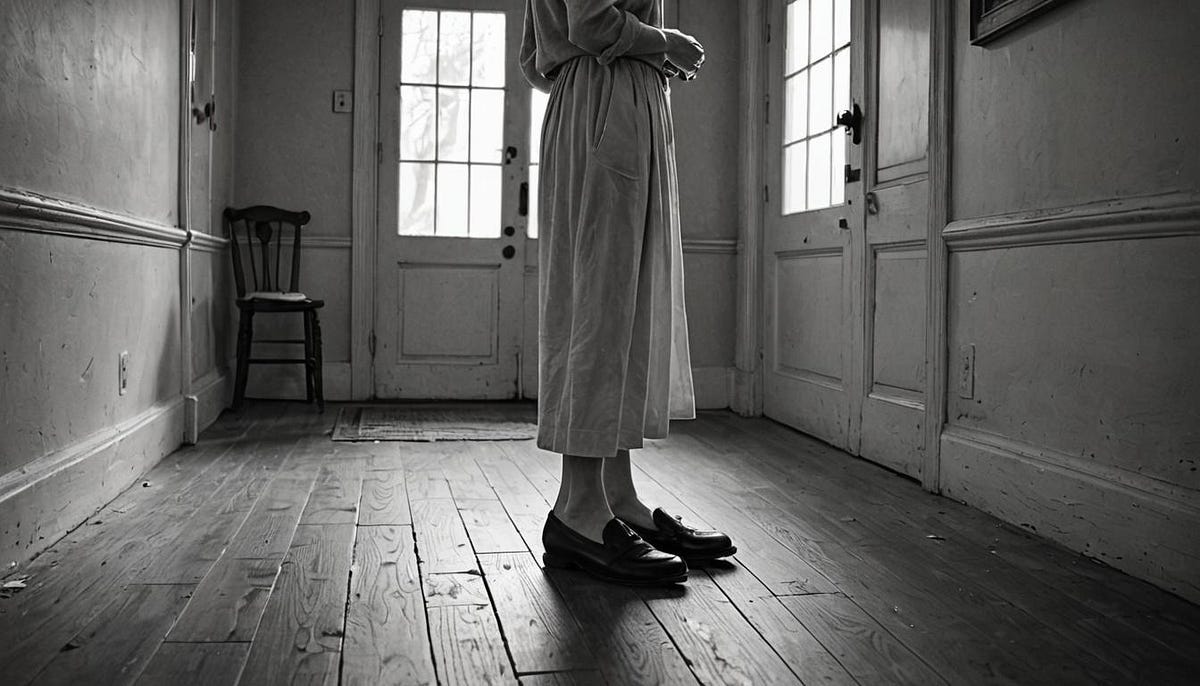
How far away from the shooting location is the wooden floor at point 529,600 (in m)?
1.41

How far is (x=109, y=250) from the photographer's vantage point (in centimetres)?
258

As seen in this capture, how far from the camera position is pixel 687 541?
77.8 inches

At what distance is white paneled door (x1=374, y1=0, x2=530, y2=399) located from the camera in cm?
471

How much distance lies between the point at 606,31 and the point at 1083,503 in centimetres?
141

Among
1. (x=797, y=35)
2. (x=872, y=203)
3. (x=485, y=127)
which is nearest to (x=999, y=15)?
(x=872, y=203)

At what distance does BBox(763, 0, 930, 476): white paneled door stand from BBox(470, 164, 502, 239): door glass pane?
132 cm

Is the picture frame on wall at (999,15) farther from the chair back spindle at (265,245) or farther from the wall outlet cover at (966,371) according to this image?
the chair back spindle at (265,245)

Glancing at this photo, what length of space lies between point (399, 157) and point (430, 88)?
365mm

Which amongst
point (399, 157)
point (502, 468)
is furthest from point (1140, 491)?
point (399, 157)

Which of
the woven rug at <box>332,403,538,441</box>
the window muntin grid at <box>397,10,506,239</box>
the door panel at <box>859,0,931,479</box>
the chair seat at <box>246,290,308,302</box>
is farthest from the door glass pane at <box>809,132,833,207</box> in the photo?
the chair seat at <box>246,290,308,302</box>

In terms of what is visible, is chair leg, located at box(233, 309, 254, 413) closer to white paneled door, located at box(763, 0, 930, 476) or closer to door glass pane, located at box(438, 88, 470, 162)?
door glass pane, located at box(438, 88, 470, 162)

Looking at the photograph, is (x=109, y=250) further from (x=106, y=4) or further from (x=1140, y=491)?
(x=1140, y=491)

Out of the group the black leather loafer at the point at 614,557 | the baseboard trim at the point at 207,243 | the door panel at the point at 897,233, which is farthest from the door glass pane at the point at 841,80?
the baseboard trim at the point at 207,243

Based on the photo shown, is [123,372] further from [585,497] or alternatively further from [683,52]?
[683,52]
